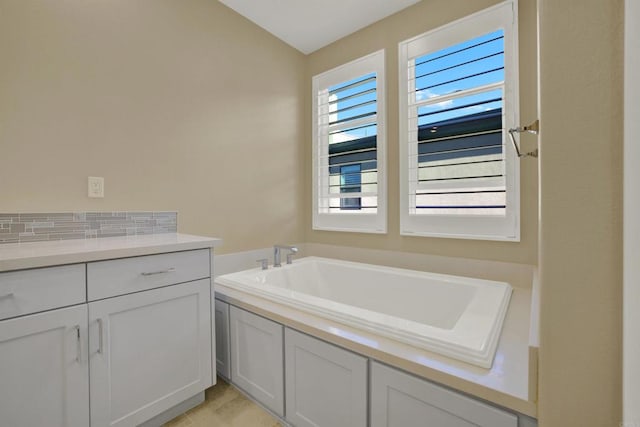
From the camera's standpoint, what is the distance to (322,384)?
119 centimetres

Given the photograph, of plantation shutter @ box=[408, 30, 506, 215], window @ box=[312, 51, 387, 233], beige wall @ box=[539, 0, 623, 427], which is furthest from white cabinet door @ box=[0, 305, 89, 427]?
Result: plantation shutter @ box=[408, 30, 506, 215]

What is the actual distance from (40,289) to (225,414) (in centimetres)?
100

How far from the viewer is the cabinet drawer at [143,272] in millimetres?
1135

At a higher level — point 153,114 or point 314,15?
point 314,15

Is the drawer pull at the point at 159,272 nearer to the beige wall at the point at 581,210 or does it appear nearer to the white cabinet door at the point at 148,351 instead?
the white cabinet door at the point at 148,351

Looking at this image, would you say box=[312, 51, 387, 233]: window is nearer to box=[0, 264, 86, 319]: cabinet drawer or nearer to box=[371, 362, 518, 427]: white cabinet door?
box=[371, 362, 518, 427]: white cabinet door

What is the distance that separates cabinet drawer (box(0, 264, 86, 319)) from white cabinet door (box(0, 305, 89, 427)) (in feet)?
0.10

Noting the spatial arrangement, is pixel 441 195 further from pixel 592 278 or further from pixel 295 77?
pixel 295 77

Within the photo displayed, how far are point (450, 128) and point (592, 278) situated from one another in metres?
1.64

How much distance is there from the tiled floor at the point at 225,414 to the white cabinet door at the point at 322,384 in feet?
0.64

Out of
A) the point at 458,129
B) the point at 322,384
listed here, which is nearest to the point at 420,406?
the point at 322,384

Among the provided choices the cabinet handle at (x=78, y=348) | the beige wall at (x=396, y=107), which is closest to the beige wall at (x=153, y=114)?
the beige wall at (x=396, y=107)

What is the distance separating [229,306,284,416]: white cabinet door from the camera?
1.37 meters

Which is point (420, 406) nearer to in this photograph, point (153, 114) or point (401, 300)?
point (401, 300)
